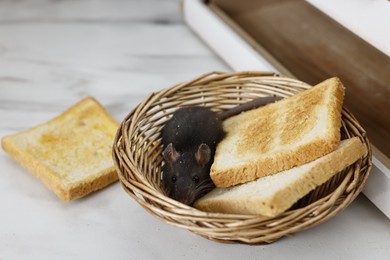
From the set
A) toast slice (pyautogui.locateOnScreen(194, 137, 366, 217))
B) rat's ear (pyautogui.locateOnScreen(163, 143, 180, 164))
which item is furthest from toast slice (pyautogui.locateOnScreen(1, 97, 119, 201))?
toast slice (pyautogui.locateOnScreen(194, 137, 366, 217))

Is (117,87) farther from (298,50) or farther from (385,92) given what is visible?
(385,92)

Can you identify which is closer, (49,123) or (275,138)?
(275,138)

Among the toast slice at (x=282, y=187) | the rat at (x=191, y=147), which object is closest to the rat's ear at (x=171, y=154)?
the rat at (x=191, y=147)

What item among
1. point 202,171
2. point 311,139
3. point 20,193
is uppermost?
point 311,139

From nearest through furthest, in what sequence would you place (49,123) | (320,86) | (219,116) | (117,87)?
(320,86), (219,116), (49,123), (117,87)

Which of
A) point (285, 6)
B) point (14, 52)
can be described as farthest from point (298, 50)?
point (14, 52)

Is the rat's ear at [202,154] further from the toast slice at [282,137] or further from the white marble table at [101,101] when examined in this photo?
the white marble table at [101,101]

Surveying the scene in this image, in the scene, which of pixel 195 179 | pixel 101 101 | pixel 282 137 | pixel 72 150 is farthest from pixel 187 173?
pixel 101 101
